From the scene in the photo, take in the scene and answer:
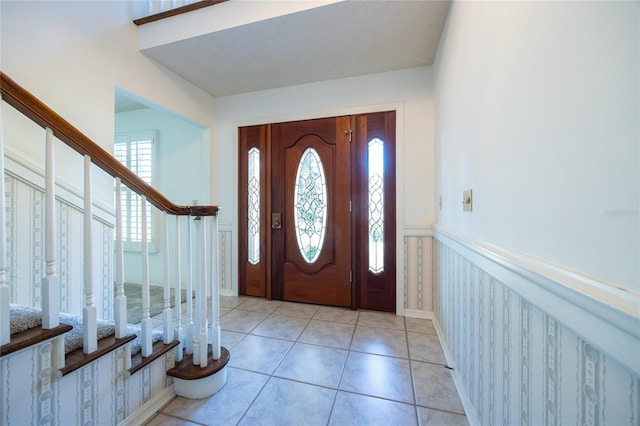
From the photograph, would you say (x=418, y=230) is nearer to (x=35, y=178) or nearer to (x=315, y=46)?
(x=315, y=46)

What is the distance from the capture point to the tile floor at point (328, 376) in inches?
47.5

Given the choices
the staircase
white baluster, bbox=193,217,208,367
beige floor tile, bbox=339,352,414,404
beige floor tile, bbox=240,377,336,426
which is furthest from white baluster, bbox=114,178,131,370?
beige floor tile, bbox=339,352,414,404

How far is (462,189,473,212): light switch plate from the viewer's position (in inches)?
47.6

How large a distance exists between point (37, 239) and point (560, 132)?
8.27 feet

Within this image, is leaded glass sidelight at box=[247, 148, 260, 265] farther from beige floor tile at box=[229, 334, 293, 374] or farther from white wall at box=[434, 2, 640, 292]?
white wall at box=[434, 2, 640, 292]

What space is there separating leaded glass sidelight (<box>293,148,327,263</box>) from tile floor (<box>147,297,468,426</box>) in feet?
2.38

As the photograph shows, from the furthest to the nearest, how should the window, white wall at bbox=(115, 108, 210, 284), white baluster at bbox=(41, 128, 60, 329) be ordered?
the window, white wall at bbox=(115, 108, 210, 284), white baluster at bbox=(41, 128, 60, 329)

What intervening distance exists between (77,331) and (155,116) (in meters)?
3.05

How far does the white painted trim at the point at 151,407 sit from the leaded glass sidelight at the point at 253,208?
1559 mm

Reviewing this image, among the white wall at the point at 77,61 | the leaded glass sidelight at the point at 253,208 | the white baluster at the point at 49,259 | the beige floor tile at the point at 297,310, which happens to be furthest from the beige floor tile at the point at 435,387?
the white wall at the point at 77,61

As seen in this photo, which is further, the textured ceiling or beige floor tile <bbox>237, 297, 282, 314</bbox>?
beige floor tile <bbox>237, 297, 282, 314</bbox>

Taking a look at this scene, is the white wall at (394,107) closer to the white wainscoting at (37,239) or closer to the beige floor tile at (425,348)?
the beige floor tile at (425,348)

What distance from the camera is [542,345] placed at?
664 mm

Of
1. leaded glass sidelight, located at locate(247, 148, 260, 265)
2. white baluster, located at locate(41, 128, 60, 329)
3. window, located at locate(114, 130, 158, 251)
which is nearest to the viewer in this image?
white baluster, located at locate(41, 128, 60, 329)
